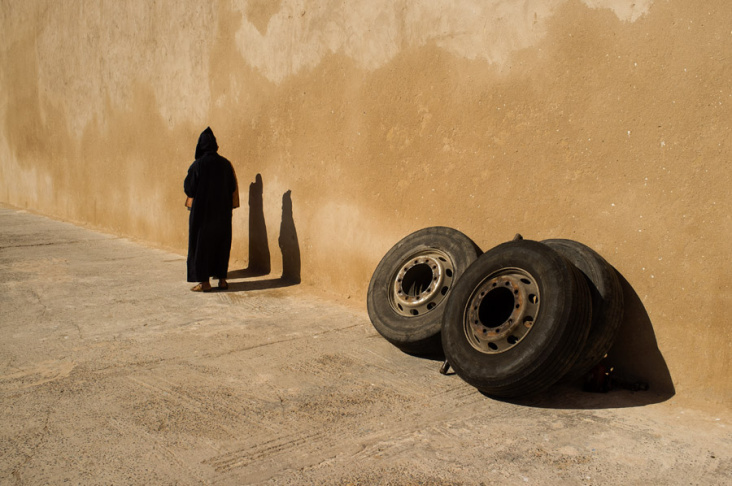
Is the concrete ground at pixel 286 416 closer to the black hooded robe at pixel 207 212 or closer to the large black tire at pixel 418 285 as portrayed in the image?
the large black tire at pixel 418 285

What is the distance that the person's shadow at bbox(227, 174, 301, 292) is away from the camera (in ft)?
23.8

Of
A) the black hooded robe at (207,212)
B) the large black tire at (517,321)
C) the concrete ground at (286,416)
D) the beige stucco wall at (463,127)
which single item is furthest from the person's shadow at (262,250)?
the large black tire at (517,321)

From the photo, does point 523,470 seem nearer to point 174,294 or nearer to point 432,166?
point 432,166

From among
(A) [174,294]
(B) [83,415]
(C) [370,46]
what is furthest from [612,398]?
(A) [174,294]

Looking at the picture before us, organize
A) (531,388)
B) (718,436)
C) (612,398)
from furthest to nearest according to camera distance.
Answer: (612,398) → (531,388) → (718,436)

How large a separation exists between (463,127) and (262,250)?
10.9 ft

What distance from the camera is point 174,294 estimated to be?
6719 millimetres

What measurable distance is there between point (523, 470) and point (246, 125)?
5677 mm

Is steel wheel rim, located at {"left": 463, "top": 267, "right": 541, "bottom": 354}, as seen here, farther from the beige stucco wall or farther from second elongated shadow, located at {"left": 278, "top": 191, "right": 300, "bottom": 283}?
second elongated shadow, located at {"left": 278, "top": 191, "right": 300, "bottom": 283}

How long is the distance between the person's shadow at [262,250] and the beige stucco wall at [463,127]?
0.43 ft

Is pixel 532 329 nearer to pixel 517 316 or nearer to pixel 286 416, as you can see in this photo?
pixel 517 316

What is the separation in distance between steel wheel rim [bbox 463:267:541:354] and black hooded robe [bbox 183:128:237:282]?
135 inches

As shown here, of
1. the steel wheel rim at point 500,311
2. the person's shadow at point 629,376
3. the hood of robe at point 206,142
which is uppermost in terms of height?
the hood of robe at point 206,142

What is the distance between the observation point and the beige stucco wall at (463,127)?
3951 mm
